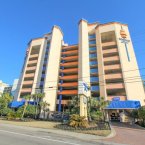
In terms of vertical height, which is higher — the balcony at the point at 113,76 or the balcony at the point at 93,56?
the balcony at the point at 93,56

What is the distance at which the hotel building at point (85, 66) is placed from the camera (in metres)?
46.4

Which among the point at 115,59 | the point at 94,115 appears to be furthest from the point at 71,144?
the point at 115,59

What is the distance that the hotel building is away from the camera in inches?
1827

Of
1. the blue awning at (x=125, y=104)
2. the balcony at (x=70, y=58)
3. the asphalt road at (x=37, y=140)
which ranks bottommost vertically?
the asphalt road at (x=37, y=140)

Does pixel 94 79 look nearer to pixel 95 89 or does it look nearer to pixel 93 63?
pixel 95 89

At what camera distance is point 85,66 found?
53.1 metres

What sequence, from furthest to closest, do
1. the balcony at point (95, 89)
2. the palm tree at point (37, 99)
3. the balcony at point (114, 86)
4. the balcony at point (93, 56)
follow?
the balcony at point (93, 56) → the balcony at point (95, 89) → the balcony at point (114, 86) → the palm tree at point (37, 99)

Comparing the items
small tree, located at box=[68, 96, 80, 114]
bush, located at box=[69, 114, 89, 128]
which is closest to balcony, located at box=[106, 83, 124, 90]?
small tree, located at box=[68, 96, 80, 114]

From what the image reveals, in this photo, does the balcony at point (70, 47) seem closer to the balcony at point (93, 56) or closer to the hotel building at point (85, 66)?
the hotel building at point (85, 66)

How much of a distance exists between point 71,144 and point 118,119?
37037 mm

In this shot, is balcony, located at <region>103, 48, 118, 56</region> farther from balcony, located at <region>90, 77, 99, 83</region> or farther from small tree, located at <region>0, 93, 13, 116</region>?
small tree, located at <region>0, 93, 13, 116</region>

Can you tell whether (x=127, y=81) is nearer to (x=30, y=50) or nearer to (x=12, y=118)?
(x=12, y=118)

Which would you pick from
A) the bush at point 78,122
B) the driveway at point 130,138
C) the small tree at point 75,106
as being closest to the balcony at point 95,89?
the small tree at point 75,106

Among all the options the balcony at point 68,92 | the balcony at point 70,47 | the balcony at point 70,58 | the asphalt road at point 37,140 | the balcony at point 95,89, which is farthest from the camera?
the balcony at point 70,47
